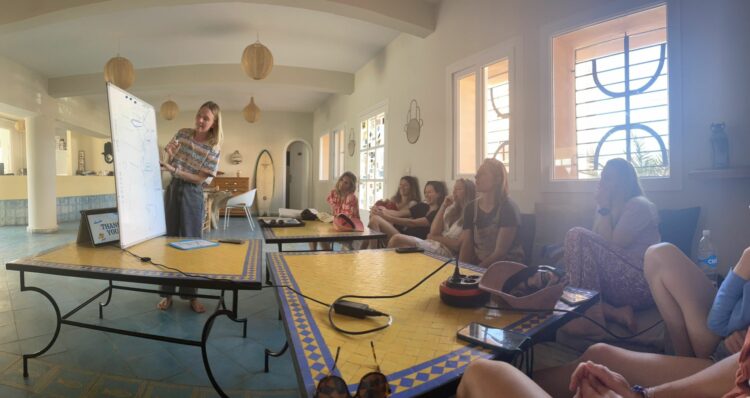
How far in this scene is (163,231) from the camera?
8.70ft

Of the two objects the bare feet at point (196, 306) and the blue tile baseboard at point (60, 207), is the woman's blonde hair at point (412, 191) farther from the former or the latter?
the blue tile baseboard at point (60, 207)

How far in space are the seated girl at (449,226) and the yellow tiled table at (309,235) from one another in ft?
1.47

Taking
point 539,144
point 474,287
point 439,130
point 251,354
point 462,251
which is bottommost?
point 251,354

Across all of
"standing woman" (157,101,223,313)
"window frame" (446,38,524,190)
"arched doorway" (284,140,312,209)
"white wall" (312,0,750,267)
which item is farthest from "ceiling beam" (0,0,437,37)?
"arched doorway" (284,140,312,209)

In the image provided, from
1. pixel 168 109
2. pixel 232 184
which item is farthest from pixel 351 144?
pixel 232 184

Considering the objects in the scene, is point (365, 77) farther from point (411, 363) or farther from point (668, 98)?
point (411, 363)

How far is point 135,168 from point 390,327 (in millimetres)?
2030

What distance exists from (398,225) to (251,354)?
8.40ft

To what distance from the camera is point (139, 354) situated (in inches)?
91.7

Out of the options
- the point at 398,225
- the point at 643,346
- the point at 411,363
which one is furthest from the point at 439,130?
the point at 411,363

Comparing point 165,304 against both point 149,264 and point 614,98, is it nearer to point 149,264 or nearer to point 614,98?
point 149,264

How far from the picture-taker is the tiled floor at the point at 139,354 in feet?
6.41

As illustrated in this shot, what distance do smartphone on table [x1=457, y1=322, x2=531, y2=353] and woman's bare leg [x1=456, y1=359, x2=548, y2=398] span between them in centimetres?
6

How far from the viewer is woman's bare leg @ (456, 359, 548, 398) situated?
0.79 m
